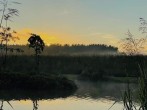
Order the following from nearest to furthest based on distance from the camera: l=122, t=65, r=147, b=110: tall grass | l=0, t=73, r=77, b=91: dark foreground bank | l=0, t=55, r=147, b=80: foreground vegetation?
l=122, t=65, r=147, b=110: tall grass → l=0, t=73, r=77, b=91: dark foreground bank → l=0, t=55, r=147, b=80: foreground vegetation

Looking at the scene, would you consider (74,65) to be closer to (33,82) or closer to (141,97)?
(33,82)

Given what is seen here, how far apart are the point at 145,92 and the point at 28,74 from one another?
4862 centimetres


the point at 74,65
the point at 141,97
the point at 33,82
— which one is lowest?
the point at 33,82

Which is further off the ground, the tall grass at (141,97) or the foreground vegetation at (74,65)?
the tall grass at (141,97)

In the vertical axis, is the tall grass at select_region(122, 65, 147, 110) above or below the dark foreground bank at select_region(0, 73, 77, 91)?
above

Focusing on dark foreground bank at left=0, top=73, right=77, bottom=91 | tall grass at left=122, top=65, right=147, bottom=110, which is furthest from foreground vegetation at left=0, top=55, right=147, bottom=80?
tall grass at left=122, top=65, right=147, bottom=110

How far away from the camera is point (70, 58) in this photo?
9475 cm

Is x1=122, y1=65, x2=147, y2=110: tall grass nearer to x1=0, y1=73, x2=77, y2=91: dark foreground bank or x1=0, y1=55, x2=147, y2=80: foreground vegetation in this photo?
x1=0, y1=73, x2=77, y2=91: dark foreground bank

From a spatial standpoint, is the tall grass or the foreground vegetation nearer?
the tall grass

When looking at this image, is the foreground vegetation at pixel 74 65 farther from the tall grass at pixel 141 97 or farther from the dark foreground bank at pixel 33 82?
the tall grass at pixel 141 97

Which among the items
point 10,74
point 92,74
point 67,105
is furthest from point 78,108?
point 92,74

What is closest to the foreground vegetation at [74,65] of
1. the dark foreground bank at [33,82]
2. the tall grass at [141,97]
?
the dark foreground bank at [33,82]

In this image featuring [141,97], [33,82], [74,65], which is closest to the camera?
[141,97]

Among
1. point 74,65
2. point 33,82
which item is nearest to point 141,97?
point 33,82
